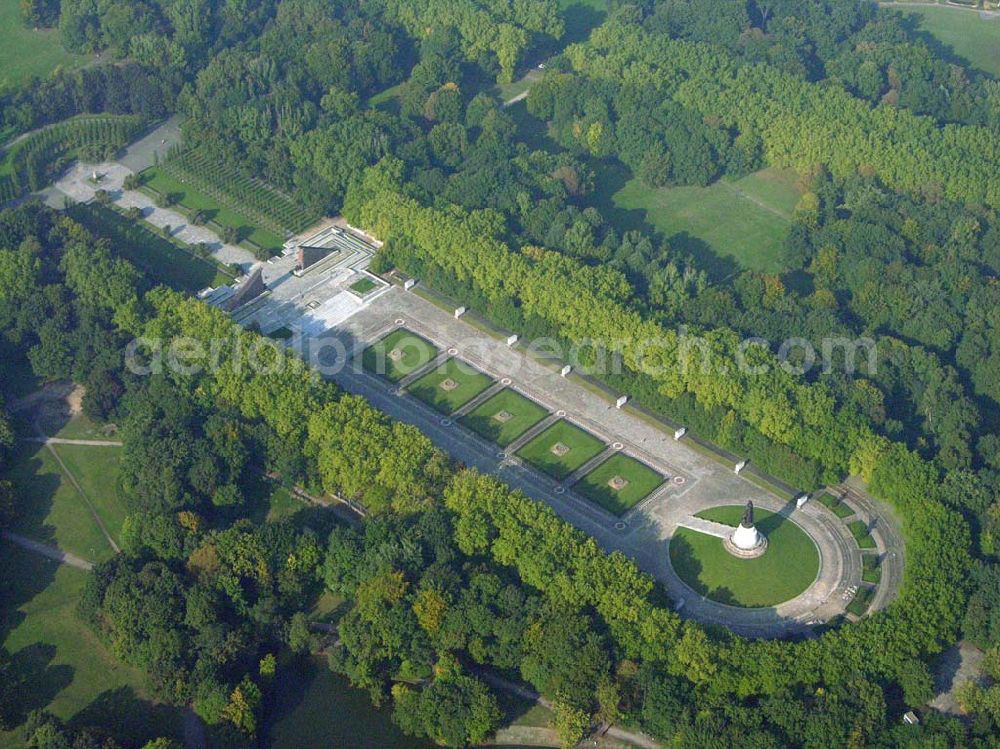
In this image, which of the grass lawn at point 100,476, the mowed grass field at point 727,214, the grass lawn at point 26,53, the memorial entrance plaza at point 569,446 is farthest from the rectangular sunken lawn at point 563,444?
the grass lawn at point 26,53

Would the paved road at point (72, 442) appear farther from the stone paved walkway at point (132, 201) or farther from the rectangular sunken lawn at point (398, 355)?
the stone paved walkway at point (132, 201)

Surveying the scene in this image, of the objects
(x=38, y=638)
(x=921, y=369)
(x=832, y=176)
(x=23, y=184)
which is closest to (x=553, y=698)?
(x=38, y=638)

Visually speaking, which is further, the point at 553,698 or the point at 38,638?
the point at 38,638

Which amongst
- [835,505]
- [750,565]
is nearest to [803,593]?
[750,565]

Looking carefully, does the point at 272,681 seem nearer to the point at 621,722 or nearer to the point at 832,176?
the point at 621,722

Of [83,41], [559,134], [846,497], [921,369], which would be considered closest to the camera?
[846,497]

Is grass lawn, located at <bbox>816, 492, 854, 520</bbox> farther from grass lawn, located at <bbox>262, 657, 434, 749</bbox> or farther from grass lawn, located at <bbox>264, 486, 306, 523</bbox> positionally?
grass lawn, located at <bbox>264, 486, 306, 523</bbox>
